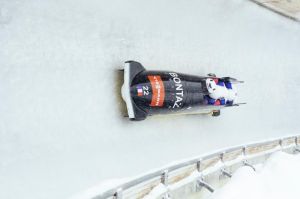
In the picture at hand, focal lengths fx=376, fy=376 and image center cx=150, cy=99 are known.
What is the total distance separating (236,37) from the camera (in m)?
6.45

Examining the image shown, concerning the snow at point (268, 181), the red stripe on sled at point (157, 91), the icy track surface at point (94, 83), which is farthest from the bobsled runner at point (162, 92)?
the snow at point (268, 181)

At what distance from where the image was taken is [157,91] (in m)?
4.25

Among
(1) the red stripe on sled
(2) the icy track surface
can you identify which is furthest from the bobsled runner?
(2) the icy track surface

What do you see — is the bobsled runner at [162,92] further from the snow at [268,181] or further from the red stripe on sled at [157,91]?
the snow at [268,181]

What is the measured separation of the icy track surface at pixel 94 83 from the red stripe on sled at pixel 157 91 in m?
0.41

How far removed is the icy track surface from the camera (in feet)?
11.0

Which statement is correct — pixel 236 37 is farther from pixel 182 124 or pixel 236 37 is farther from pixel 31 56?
pixel 31 56

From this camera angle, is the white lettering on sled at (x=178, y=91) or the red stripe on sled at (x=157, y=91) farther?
the white lettering on sled at (x=178, y=91)

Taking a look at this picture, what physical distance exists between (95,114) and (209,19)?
270cm

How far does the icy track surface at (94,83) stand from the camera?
335 centimetres

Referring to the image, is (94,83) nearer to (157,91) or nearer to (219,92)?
(157,91)

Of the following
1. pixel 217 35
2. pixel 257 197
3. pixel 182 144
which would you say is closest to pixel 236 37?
pixel 217 35

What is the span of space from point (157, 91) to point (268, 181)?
2167 millimetres

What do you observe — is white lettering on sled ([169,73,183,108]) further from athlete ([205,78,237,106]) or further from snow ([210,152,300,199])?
snow ([210,152,300,199])
